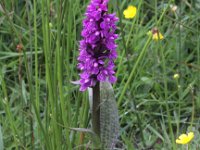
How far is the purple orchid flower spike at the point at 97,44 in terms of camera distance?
1126mm

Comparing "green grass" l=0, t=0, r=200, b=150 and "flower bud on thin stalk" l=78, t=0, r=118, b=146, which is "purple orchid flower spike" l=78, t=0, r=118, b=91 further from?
"green grass" l=0, t=0, r=200, b=150

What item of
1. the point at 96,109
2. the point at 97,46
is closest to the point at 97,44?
the point at 97,46

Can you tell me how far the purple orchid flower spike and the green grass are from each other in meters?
0.10

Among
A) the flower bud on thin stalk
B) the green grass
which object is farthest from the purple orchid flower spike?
the green grass

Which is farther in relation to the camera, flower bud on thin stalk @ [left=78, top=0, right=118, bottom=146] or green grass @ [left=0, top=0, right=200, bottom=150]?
green grass @ [left=0, top=0, right=200, bottom=150]

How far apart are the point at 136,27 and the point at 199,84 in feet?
1.28

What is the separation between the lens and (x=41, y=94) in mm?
1946

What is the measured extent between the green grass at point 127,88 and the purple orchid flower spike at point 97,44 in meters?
0.10

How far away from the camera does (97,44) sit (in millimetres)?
1145

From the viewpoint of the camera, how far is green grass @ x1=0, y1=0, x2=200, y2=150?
139 centimetres

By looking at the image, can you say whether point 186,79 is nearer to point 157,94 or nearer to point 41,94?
point 157,94

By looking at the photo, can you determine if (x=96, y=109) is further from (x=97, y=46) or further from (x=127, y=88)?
(x=127, y=88)

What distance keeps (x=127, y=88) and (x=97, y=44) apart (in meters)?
0.67

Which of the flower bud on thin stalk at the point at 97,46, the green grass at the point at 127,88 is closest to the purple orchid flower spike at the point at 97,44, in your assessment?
the flower bud on thin stalk at the point at 97,46
